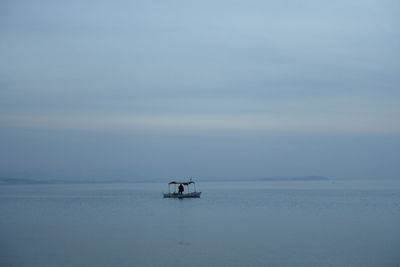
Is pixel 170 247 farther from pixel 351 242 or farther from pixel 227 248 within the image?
pixel 351 242

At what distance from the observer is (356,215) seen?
3581 centimetres

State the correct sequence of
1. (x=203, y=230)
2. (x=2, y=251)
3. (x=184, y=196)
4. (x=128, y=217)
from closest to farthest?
1. (x=2, y=251)
2. (x=203, y=230)
3. (x=128, y=217)
4. (x=184, y=196)

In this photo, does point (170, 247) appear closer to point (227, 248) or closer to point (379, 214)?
point (227, 248)

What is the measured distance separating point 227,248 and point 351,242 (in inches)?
233

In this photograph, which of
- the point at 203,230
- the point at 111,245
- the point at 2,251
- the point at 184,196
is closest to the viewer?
the point at 2,251

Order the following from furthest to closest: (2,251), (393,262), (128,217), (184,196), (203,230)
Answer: (184,196) < (128,217) < (203,230) < (2,251) < (393,262)

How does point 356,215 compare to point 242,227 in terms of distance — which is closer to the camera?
point 242,227

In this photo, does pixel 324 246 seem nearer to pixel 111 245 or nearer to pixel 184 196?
pixel 111 245

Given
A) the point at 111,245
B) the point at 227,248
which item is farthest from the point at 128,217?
the point at 227,248

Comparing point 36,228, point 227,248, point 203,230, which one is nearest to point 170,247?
point 227,248

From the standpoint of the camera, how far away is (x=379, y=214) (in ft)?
121

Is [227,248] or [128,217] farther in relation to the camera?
[128,217]

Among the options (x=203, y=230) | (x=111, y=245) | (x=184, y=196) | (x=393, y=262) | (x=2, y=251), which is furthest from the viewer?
(x=184, y=196)

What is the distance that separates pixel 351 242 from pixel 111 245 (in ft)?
36.0
